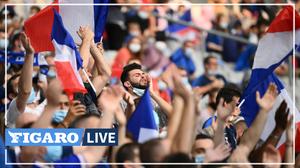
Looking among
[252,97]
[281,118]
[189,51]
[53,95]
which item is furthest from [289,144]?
[189,51]

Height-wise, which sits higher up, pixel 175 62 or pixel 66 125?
pixel 66 125

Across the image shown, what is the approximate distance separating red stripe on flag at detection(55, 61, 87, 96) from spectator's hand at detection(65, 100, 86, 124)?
10cm

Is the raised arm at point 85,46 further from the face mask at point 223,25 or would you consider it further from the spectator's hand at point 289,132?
the face mask at point 223,25

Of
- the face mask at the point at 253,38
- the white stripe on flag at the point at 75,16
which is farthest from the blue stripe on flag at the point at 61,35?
the face mask at the point at 253,38

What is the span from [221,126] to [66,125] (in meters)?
1.14

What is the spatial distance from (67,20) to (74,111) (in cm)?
198

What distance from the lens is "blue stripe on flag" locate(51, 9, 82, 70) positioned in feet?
39.8

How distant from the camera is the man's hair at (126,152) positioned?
10500 mm

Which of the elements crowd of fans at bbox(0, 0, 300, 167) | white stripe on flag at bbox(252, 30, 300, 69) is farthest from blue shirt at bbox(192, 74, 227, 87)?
white stripe on flag at bbox(252, 30, 300, 69)

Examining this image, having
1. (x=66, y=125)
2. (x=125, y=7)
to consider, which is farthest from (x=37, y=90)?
(x=125, y=7)

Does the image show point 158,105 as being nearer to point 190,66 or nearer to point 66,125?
point 66,125

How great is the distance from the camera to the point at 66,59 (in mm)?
11727

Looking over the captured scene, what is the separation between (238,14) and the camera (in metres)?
21.2

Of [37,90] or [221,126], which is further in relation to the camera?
[37,90]
